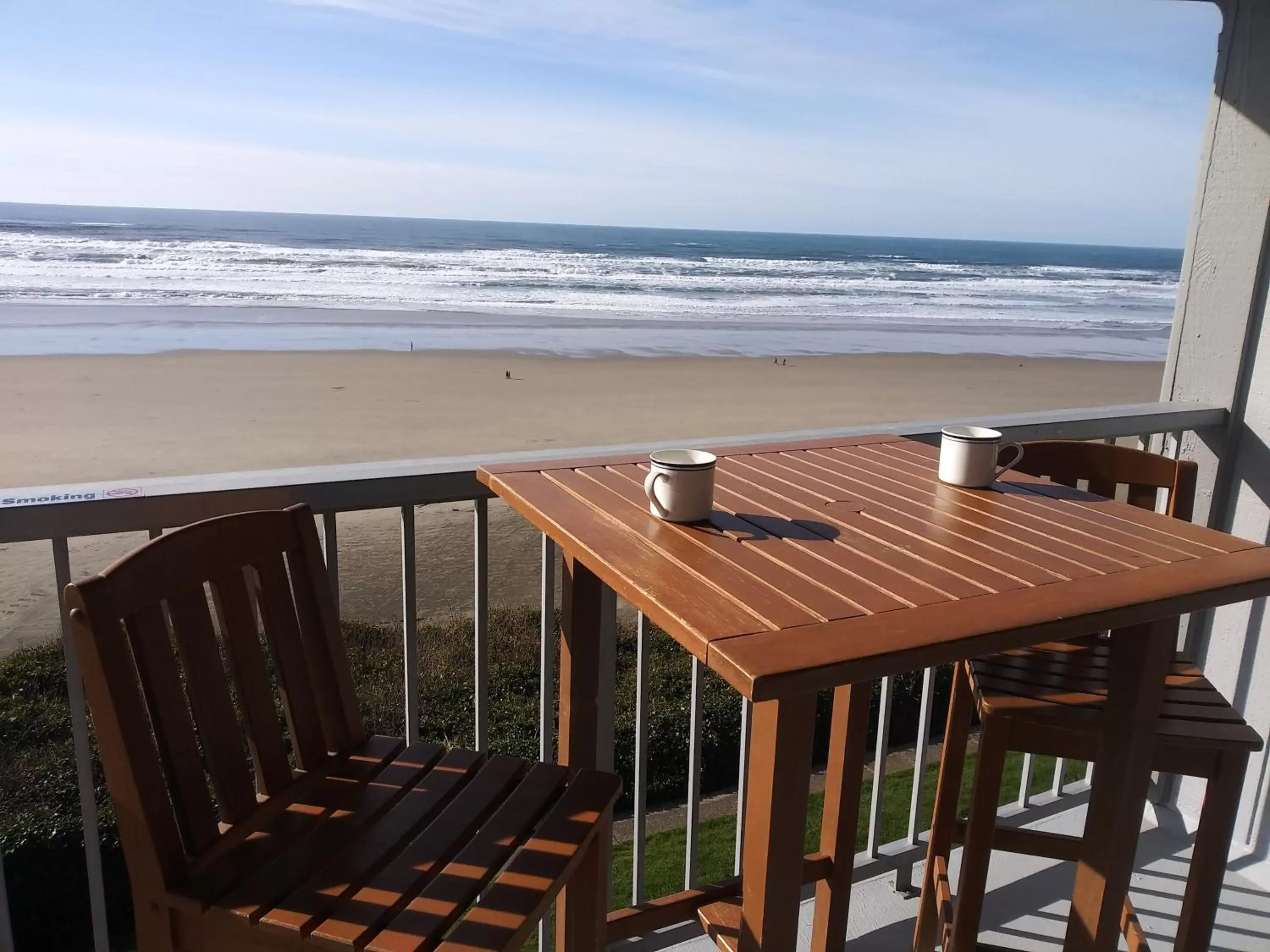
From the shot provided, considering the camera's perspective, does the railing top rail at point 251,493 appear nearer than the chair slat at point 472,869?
No

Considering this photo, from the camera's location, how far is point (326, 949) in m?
1.07

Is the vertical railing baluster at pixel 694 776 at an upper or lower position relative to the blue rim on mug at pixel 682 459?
lower

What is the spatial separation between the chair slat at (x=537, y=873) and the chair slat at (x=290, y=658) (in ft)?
1.36

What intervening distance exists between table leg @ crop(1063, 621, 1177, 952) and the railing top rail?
2.31 feet

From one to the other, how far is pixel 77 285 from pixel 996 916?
20.8 meters

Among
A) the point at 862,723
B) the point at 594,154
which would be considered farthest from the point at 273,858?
the point at 594,154

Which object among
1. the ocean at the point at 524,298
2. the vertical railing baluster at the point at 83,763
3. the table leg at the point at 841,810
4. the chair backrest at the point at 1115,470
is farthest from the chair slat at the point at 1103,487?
the ocean at the point at 524,298

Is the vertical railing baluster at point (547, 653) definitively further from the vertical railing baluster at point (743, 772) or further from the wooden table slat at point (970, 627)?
the wooden table slat at point (970, 627)

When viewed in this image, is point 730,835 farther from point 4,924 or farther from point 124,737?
point 124,737

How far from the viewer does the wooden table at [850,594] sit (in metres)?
0.96

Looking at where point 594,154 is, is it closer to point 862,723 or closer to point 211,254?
point 211,254

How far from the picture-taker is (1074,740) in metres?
1.54

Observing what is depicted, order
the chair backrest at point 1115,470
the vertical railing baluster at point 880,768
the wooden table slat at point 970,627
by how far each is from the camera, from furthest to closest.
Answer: the vertical railing baluster at point 880,768 → the chair backrest at point 1115,470 → the wooden table slat at point 970,627

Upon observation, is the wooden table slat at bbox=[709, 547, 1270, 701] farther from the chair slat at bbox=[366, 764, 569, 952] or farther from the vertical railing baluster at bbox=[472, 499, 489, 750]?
the vertical railing baluster at bbox=[472, 499, 489, 750]
